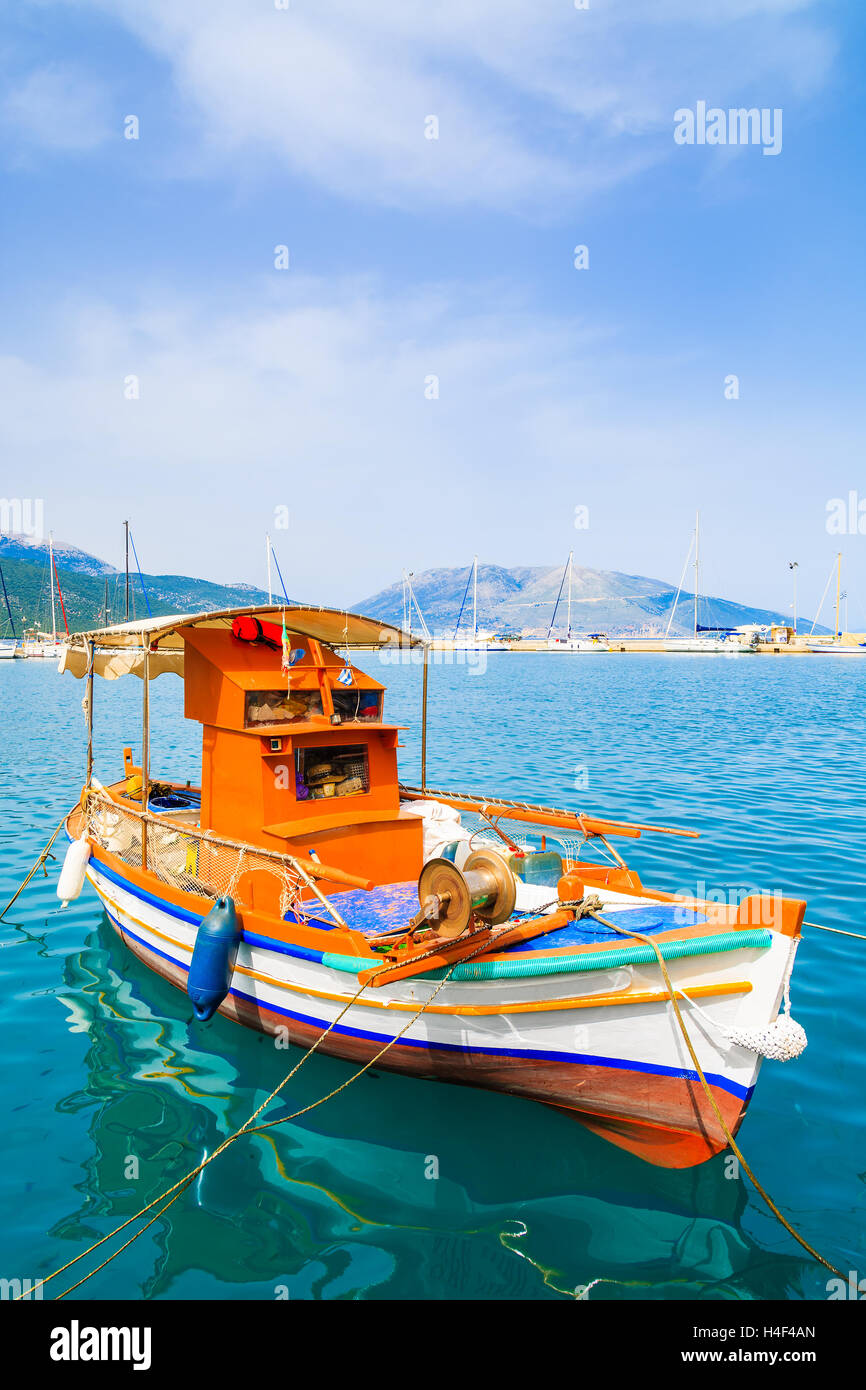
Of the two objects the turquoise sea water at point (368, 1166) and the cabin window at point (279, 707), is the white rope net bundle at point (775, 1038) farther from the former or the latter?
the cabin window at point (279, 707)

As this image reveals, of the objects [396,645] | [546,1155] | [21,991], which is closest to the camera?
[546,1155]

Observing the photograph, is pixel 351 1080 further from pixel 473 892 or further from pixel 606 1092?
pixel 606 1092

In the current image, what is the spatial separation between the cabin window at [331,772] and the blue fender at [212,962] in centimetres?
188

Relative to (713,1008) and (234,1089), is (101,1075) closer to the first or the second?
(234,1089)

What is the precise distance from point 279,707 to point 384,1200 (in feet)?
17.6

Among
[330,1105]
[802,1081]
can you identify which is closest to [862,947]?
[802,1081]

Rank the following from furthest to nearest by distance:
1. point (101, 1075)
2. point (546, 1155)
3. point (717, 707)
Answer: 1. point (717, 707)
2. point (101, 1075)
3. point (546, 1155)

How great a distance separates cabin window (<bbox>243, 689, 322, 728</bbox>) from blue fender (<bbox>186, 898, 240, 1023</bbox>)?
2.40 metres

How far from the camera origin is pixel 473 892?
5812 mm

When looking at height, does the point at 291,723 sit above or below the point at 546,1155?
above

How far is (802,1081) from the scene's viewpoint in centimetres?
684

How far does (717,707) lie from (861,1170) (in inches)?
1431
